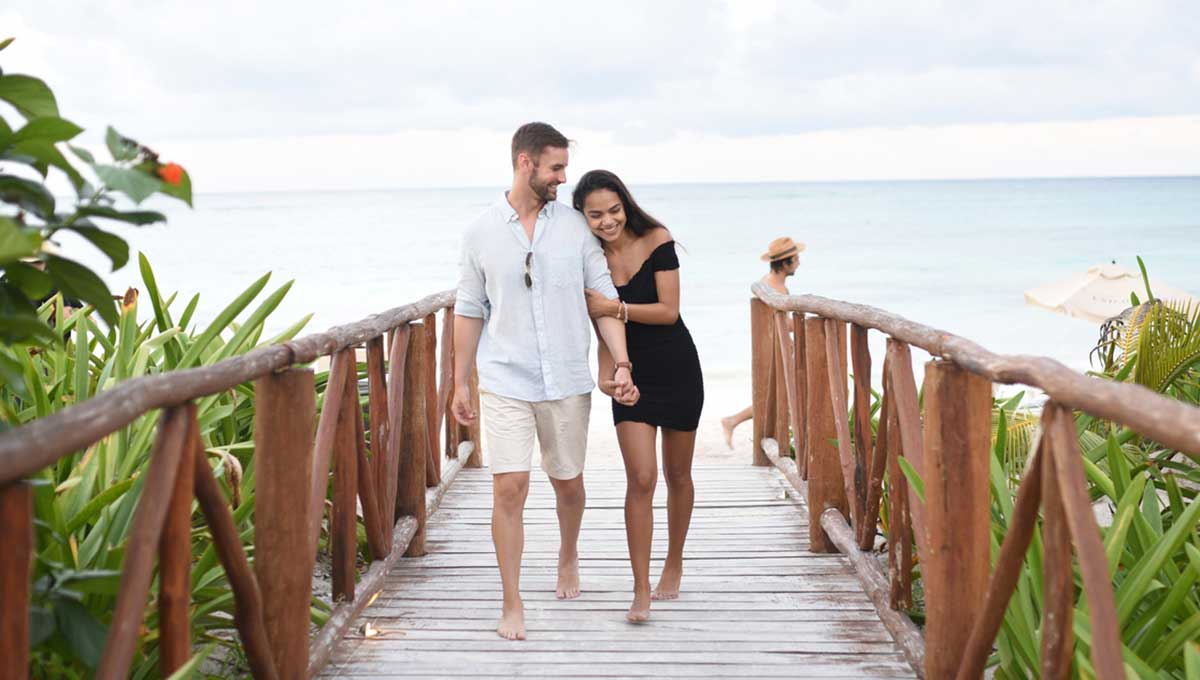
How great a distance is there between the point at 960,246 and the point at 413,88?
94.4ft

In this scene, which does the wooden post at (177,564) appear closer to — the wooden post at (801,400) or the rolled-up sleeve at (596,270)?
the rolled-up sleeve at (596,270)

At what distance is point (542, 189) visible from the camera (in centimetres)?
375

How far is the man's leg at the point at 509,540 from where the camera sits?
384cm

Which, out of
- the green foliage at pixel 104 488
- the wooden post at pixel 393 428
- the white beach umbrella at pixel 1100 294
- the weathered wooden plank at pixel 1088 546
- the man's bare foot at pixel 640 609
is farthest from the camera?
the white beach umbrella at pixel 1100 294

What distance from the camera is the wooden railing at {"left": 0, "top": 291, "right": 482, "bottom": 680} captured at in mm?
1776

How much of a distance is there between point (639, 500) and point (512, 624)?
57 centimetres

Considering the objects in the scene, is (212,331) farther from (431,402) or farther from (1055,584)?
(1055,584)

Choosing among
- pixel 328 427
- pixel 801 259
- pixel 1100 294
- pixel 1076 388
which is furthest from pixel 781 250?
pixel 801 259

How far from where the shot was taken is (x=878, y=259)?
42.5 meters

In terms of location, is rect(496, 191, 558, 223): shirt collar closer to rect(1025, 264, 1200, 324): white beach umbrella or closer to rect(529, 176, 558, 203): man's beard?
rect(529, 176, 558, 203): man's beard

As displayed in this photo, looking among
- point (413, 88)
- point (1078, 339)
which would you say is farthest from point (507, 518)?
point (413, 88)

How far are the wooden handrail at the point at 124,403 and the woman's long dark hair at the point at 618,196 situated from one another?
0.98m

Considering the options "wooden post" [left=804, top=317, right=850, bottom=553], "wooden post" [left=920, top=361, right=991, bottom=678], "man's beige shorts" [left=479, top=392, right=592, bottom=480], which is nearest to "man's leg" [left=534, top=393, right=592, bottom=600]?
"man's beige shorts" [left=479, top=392, right=592, bottom=480]

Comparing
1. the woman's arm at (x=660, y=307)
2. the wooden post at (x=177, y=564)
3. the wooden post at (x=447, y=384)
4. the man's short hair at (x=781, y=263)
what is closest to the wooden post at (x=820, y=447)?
the woman's arm at (x=660, y=307)
